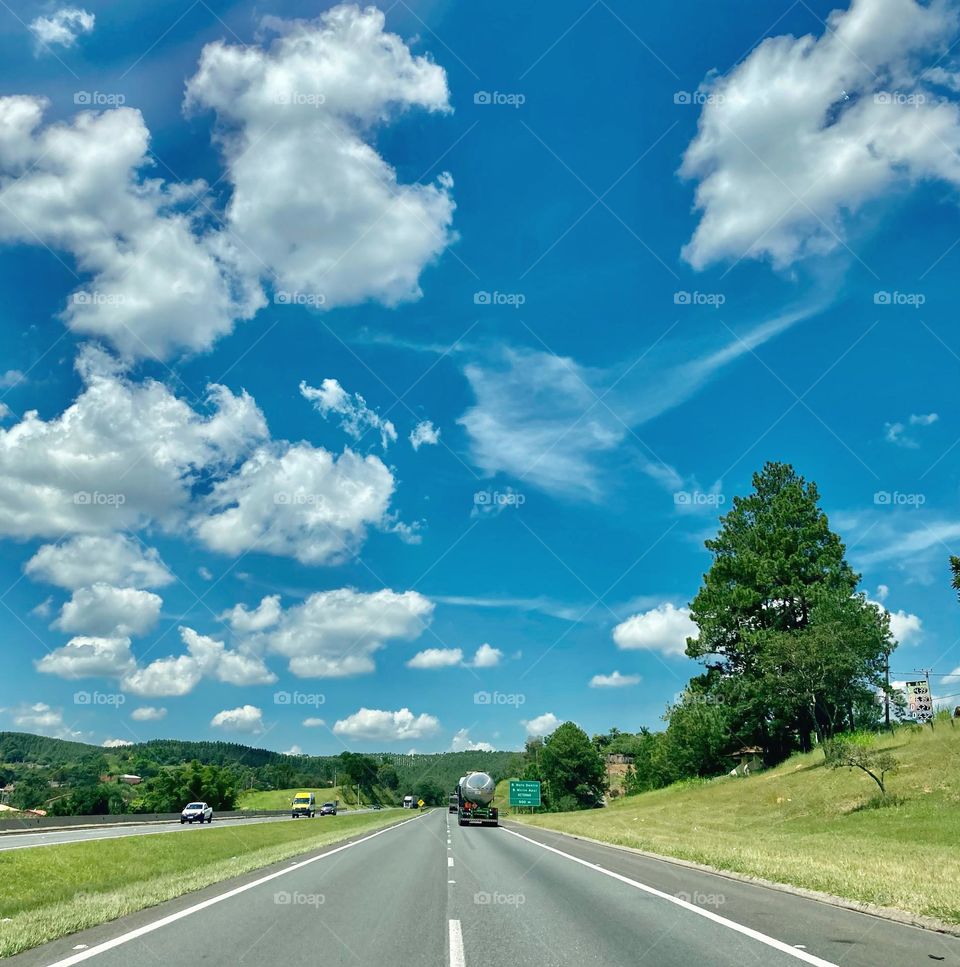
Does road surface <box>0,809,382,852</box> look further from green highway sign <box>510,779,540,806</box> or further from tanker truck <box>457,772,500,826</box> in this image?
green highway sign <box>510,779,540,806</box>

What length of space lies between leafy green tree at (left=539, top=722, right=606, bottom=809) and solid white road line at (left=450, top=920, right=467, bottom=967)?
390ft

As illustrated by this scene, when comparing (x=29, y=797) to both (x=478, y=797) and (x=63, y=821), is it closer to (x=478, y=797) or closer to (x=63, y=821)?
(x=63, y=821)

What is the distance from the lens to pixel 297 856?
25125 mm

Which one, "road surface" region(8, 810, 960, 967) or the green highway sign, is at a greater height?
"road surface" region(8, 810, 960, 967)

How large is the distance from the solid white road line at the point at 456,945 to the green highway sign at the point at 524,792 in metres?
76.5

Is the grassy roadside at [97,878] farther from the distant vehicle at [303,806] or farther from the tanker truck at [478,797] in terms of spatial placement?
the distant vehicle at [303,806]

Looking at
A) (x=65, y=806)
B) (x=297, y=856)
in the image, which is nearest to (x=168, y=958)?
(x=297, y=856)

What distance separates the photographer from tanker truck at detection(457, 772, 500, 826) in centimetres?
5622

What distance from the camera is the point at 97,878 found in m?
18.3

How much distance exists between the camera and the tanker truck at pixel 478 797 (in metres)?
56.2

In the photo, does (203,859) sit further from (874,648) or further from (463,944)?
(874,648)

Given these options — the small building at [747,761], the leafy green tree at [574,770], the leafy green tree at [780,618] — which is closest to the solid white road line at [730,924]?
the leafy green tree at [780,618]

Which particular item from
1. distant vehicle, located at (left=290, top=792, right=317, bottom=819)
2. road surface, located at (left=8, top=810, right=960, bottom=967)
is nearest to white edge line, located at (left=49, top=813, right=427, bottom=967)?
road surface, located at (left=8, top=810, right=960, bottom=967)

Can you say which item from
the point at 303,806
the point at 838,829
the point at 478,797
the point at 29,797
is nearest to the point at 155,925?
the point at 838,829
